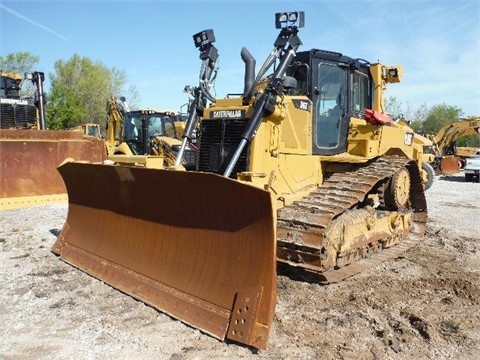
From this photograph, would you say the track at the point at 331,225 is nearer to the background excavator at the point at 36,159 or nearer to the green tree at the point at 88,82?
the background excavator at the point at 36,159

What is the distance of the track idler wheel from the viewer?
6.27m

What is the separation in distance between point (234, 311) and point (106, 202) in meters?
2.37

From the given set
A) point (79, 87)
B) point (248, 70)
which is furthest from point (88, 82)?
point (248, 70)

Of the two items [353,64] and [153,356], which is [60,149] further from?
[153,356]

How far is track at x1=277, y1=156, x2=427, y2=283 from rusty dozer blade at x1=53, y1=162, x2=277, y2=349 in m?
0.84

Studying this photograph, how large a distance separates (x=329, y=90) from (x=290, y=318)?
312cm

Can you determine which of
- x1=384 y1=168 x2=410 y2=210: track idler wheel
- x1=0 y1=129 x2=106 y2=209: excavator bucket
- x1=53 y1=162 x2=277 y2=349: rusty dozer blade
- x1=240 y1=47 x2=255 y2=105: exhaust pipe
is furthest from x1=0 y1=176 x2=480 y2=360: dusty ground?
x1=0 y1=129 x2=106 y2=209: excavator bucket

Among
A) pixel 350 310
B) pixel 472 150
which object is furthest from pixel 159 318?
pixel 472 150

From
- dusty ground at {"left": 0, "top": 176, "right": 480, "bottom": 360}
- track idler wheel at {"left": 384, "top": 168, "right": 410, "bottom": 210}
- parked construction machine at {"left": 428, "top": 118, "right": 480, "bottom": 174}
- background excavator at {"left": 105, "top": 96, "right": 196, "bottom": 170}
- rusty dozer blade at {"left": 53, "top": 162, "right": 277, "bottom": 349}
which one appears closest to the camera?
dusty ground at {"left": 0, "top": 176, "right": 480, "bottom": 360}

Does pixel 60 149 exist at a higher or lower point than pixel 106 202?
higher

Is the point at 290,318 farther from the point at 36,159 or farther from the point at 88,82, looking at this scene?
the point at 88,82

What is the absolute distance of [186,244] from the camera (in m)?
4.26

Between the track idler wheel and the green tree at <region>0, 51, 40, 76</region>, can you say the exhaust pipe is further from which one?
the green tree at <region>0, 51, 40, 76</region>

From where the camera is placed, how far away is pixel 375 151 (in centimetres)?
637
